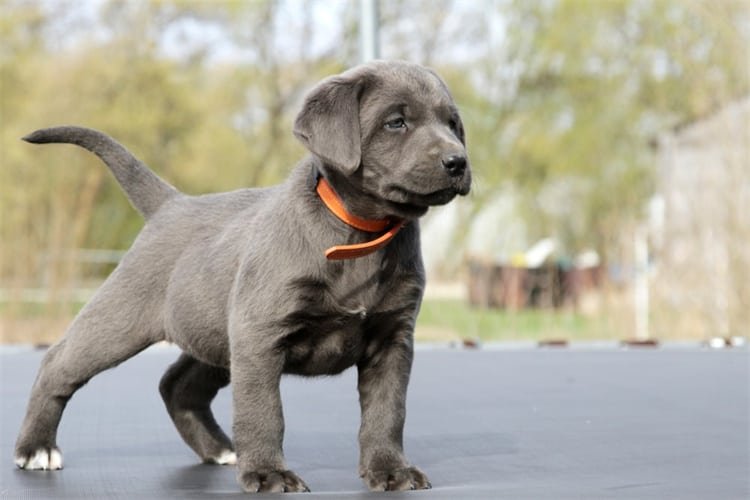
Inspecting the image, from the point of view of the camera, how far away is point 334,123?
6.79 ft

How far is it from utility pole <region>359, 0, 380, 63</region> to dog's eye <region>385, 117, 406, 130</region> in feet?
12.1

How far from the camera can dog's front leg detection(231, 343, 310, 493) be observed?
207cm

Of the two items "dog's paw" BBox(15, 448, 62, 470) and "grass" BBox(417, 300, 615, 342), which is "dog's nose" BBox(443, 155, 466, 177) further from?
"grass" BBox(417, 300, 615, 342)

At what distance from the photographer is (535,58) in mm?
16859

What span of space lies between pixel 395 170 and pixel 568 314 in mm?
7635

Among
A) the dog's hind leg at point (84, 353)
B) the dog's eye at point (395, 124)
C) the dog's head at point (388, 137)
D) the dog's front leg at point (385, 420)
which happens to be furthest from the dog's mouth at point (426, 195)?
the dog's hind leg at point (84, 353)

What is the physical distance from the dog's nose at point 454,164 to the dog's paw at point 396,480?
57 centimetres

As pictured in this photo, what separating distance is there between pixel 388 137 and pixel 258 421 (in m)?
0.57

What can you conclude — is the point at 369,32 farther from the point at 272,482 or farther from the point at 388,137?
the point at 272,482

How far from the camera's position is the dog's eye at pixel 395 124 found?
2.09 m

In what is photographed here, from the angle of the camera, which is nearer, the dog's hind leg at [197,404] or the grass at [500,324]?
the dog's hind leg at [197,404]

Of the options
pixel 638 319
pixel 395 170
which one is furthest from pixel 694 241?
pixel 395 170

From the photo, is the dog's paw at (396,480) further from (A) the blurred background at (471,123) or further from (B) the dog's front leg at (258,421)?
(A) the blurred background at (471,123)

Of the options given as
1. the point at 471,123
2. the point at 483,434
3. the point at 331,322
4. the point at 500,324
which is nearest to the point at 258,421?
the point at 331,322
